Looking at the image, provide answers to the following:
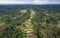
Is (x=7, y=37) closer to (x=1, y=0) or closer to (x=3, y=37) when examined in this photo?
(x=3, y=37)

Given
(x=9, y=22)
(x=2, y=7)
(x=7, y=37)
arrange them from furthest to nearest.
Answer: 1. (x=2, y=7)
2. (x=9, y=22)
3. (x=7, y=37)

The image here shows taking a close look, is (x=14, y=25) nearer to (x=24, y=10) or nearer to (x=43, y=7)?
(x=24, y=10)

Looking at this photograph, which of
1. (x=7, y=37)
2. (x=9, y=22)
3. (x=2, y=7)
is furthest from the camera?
(x=2, y=7)

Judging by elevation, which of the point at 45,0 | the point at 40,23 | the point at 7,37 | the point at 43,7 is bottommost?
the point at 7,37

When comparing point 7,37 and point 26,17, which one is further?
point 26,17

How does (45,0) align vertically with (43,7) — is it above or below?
above

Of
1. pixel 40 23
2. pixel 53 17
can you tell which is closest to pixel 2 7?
pixel 40 23

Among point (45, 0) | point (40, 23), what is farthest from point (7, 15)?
point (45, 0)
